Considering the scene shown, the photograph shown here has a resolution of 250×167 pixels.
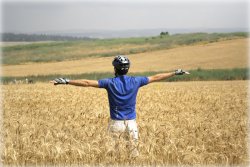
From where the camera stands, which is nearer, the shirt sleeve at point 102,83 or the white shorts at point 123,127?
the white shorts at point 123,127

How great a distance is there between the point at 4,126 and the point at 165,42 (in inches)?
2609

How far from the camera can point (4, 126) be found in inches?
349

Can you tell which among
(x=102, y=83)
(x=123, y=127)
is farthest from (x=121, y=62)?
(x=123, y=127)

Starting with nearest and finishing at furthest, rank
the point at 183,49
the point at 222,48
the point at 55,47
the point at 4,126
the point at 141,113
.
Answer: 1. the point at 4,126
2. the point at 141,113
3. the point at 222,48
4. the point at 183,49
5. the point at 55,47

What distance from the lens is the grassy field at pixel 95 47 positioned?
67.6 metres

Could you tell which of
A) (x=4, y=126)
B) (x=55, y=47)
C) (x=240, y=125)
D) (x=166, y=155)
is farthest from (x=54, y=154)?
(x=55, y=47)

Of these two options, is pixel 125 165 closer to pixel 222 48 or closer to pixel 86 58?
pixel 222 48

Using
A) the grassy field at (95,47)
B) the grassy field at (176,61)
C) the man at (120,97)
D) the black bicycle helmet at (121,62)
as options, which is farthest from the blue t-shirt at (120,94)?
the grassy field at (95,47)

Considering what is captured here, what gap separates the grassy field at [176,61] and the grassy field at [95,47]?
4.73m

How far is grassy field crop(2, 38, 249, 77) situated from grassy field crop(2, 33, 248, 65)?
473cm

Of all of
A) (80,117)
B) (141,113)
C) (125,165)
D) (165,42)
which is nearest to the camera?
(125,165)

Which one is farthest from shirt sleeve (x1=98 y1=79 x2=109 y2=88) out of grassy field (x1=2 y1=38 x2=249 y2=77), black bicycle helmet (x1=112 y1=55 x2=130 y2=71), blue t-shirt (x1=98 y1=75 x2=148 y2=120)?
grassy field (x1=2 y1=38 x2=249 y2=77)

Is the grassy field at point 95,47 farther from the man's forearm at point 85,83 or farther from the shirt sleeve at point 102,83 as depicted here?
the shirt sleeve at point 102,83

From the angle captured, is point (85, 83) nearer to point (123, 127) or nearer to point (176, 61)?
point (123, 127)
